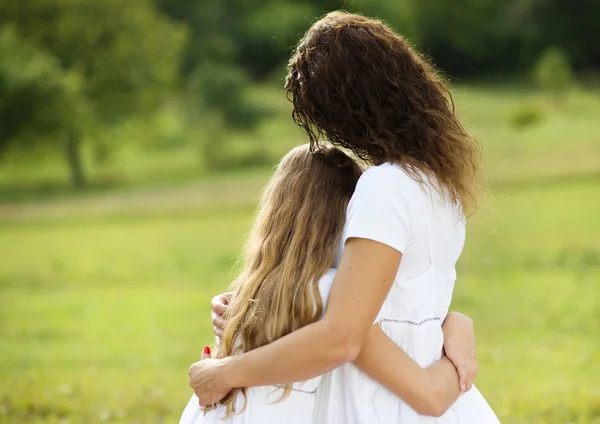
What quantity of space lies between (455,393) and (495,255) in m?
10.5

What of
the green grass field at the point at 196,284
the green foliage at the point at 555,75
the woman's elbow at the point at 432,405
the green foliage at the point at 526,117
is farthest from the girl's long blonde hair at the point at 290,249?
the green foliage at the point at 555,75

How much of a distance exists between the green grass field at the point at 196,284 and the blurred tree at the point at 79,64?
214cm

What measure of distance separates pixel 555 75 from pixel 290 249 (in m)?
21.6

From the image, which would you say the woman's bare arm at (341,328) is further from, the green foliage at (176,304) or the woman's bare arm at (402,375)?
the green foliage at (176,304)

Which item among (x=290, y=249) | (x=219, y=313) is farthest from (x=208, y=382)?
(x=290, y=249)

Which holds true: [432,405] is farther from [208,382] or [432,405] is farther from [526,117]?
[526,117]

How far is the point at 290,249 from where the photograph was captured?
2043mm

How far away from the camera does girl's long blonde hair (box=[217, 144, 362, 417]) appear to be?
1975mm

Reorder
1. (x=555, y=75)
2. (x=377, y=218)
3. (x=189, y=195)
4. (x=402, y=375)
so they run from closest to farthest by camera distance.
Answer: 1. (x=377, y=218)
2. (x=402, y=375)
3. (x=189, y=195)
4. (x=555, y=75)

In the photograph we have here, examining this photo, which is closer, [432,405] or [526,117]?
[432,405]

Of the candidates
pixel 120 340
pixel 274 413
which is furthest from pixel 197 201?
pixel 274 413

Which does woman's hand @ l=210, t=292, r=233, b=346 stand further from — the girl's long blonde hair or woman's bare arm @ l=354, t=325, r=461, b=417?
woman's bare arm @ l=354, t=325, r=461, b=417

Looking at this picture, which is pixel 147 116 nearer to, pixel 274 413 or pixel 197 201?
pixel 197 201

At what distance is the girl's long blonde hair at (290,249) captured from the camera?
197 centimetres
